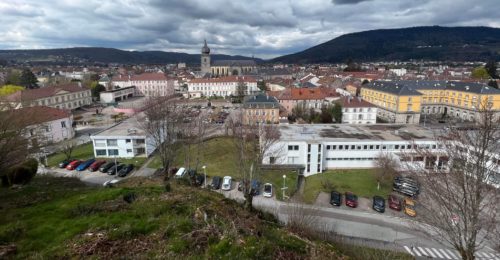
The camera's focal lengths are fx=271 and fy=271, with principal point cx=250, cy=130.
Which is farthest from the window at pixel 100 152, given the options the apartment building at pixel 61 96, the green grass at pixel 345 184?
the apartment building at pixel 61 96

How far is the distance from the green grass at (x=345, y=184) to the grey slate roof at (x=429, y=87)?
32291mm

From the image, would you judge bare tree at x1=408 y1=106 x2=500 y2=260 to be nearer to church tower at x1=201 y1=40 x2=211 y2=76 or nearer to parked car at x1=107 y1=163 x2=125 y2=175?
parked car at x1=107 y1=163 x2=125 y2=175

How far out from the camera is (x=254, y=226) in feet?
35.6

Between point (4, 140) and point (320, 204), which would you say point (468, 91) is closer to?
point (320, 204)

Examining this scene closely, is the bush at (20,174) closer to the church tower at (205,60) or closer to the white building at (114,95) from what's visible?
the white building at (114,95)

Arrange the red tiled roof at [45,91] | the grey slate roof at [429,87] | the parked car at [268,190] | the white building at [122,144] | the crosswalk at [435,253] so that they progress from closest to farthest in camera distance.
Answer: the crosswalk at [435,253]
the parked car at [268,190]
the white building at [122,144]
the red tiled roof at [45,91]
the grey slate roof at [429,87]

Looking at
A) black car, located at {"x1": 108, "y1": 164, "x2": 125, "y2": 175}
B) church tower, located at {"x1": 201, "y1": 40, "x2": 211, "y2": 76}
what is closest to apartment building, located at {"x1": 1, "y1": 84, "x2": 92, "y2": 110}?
black car, located at {"x1": 108, "y1": 164, "x2": 125, "y2": 175}

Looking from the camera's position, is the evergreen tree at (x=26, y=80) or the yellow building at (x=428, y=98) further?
the evergreen tree at (x=26, y=80)

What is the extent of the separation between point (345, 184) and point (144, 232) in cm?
2345

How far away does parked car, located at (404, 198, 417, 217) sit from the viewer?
2314cm

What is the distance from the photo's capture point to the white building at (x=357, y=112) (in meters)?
53.1

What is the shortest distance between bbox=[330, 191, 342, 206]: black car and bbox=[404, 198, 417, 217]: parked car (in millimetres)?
5479

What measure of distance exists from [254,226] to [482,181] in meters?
8.81

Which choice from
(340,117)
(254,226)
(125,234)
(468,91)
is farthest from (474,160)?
(468,91)
